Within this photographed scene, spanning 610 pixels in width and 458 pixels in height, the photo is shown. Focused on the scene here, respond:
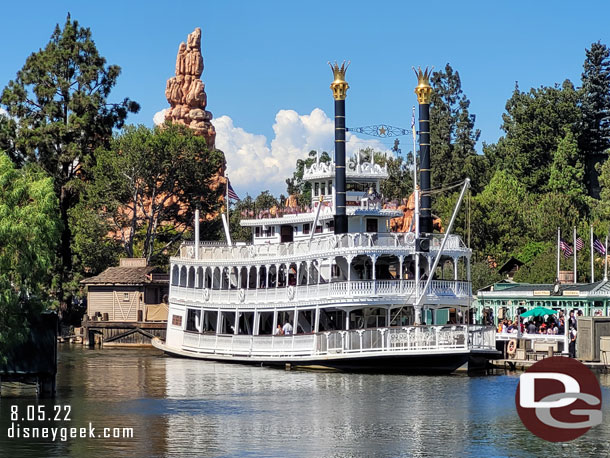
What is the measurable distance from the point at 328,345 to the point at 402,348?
382cm

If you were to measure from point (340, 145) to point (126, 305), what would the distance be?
1005 inches

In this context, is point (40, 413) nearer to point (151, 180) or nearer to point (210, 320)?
point (210, 320)

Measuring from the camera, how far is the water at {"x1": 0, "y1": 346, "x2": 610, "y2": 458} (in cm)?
3028

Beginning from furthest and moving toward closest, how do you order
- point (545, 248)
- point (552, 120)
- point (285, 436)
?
point (552, 120)
point (545, 248)
point (285, 436)

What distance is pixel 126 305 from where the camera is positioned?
7519 cm

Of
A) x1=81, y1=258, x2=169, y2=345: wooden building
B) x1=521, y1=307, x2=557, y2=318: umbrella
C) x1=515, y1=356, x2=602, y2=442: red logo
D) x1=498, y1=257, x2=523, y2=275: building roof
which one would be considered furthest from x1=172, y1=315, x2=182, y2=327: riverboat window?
x1=498, y1=257, x2=523, y2=275: building roof

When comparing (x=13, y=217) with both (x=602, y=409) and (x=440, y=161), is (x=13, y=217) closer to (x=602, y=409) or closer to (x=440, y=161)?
(x=602, y=409)

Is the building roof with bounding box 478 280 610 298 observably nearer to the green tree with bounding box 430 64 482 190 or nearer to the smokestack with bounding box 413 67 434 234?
the smokestack with bounding box 413 67 434 234

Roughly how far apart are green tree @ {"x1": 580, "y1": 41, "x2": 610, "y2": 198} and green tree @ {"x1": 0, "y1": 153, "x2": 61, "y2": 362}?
80.8 metres

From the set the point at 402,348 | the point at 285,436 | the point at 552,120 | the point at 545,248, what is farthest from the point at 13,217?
the point at 552,120

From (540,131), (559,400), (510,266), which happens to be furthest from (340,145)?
(540,131)

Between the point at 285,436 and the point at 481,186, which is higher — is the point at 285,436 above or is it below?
below

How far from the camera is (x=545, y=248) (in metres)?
83.4

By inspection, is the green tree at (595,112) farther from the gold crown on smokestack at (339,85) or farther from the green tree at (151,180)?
the gold crown on smokestack at (339,85)
